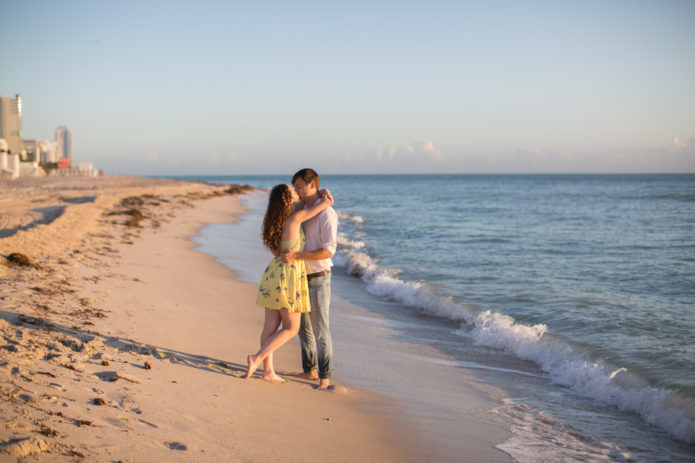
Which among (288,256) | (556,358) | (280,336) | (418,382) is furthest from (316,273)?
(556,358)

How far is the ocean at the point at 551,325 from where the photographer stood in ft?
15.9

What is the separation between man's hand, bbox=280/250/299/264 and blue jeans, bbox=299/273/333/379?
37cm

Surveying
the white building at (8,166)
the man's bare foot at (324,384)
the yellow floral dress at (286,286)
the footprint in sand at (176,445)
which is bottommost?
the man's bare foot at (324,384)

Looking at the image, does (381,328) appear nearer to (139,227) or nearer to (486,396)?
(486,396)

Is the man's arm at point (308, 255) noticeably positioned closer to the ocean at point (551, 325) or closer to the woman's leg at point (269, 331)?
the woman's leg at point (269, 331)

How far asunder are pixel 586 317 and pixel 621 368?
7.92 feet

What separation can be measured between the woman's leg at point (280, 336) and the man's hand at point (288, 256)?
49cm

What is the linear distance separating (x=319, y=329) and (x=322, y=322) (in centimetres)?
8

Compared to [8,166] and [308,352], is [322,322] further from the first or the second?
[8,166]

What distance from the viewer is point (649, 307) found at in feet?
29.6

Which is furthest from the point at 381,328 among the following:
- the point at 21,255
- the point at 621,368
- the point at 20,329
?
the point at 21,255

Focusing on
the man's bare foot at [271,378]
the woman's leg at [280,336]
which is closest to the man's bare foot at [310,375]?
the man's bare foot at [271,378]

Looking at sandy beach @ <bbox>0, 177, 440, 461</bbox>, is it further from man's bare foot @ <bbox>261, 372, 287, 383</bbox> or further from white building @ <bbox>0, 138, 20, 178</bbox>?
white building @ <bbox>0, 138, 20, 178</bbox>

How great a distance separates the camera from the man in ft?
15.0
